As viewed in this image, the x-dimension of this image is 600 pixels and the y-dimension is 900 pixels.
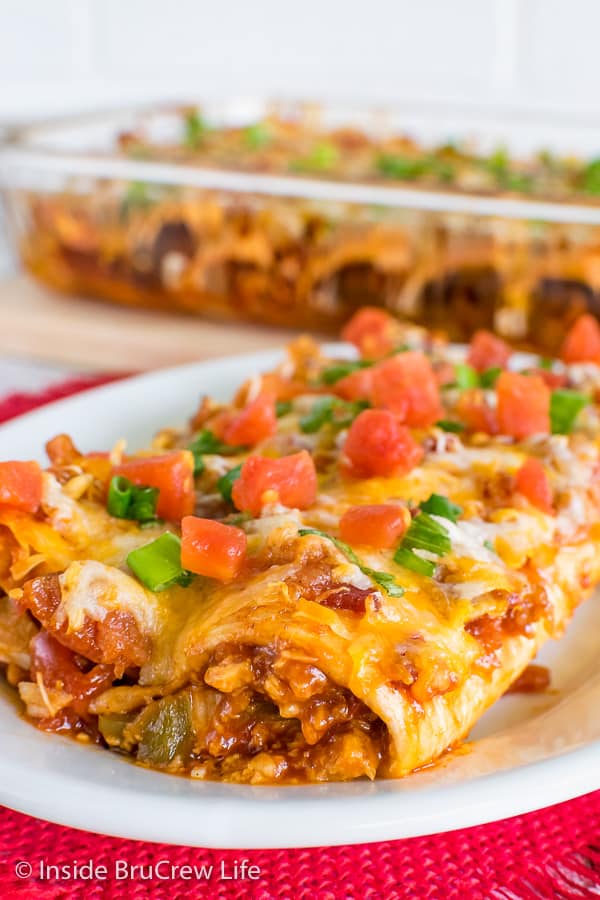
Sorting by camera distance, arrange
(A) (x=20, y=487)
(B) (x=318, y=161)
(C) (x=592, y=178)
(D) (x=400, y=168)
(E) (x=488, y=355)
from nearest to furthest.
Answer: (A) (x=20, y=487) < (E) (x=488, y=355) < (C) (x=592, y=178) < (D) (x=400, y=168) < (B) (x=318, y=161)

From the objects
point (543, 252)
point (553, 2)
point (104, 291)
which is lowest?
point (104, 291)

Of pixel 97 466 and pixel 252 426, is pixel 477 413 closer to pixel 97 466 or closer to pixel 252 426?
pixel 252 426

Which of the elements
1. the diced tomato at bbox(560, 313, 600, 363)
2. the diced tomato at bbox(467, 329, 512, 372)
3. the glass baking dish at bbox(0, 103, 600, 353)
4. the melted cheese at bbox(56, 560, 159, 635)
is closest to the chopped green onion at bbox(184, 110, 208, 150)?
the glass baking dish at bbox(0, 103, 600, 353)

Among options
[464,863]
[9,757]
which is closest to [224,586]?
[9,757]

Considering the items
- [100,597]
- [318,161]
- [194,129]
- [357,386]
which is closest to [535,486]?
[357,386]

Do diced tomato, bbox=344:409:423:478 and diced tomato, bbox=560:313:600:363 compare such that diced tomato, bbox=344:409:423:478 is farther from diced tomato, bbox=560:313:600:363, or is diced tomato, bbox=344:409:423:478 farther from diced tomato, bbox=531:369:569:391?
diced tomato, bbox=560:313:600:363

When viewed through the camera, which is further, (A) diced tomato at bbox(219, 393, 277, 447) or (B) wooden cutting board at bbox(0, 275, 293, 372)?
(B) wooden cutting board at bbox(0, 275, 293, 372)

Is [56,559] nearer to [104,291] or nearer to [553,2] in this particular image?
[104,291]
